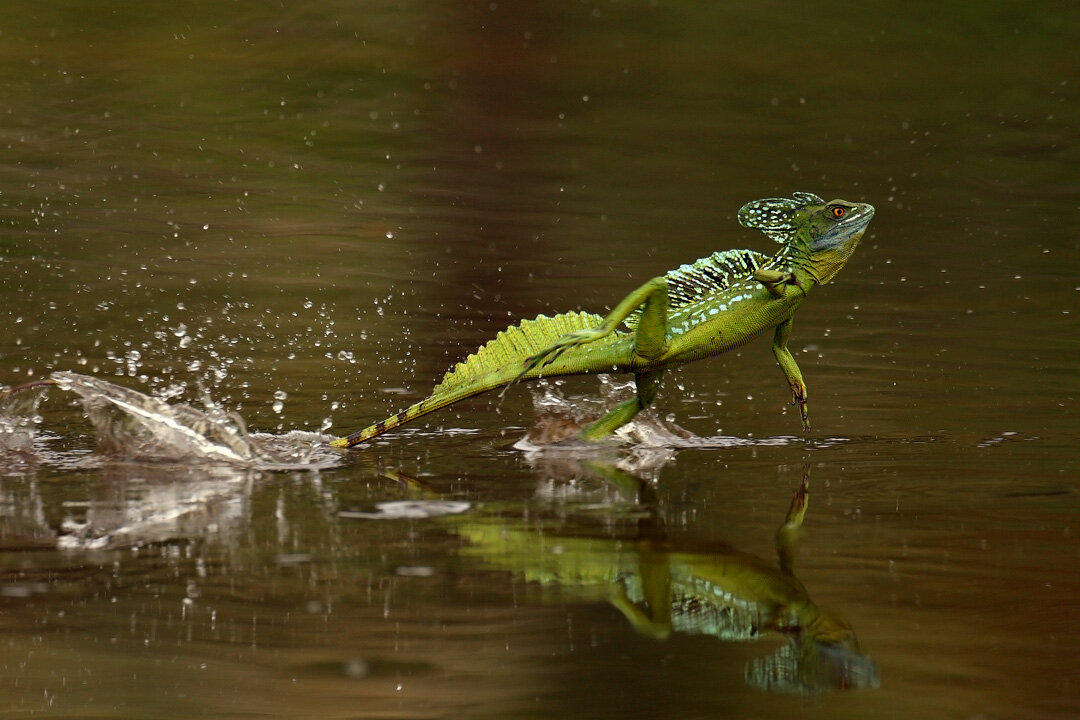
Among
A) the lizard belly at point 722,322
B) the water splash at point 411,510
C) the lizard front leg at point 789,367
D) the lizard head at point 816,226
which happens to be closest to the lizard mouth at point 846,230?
the lizard head at point 816,226

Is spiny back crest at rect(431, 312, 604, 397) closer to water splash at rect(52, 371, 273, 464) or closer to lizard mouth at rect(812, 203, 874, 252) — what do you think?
water splash at rect(52, 371, 273, 464)

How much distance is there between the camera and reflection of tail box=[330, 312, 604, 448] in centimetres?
624

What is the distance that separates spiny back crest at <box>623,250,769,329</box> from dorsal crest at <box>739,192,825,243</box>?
0.15 meters

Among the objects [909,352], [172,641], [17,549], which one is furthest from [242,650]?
[909,352]

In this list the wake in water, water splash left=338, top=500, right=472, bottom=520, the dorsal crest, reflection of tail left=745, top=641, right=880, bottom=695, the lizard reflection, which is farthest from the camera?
the dorsal crest

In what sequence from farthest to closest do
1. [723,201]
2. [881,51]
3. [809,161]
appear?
[881,51], [809,161], [723,201]

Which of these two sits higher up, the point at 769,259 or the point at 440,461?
the point at 769,259

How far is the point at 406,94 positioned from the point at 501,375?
11.1m

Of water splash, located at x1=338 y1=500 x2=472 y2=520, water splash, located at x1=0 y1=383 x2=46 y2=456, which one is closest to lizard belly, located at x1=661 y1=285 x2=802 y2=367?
water splash, located at x1=338 y1=500 x2=472 y2=520

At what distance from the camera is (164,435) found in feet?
20.3

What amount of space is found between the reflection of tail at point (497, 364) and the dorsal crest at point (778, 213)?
0.86 metres

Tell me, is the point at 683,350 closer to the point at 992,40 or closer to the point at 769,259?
the point at 769,259

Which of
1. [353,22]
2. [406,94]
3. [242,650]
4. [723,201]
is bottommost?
[242,650]

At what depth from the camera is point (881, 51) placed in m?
19.0
